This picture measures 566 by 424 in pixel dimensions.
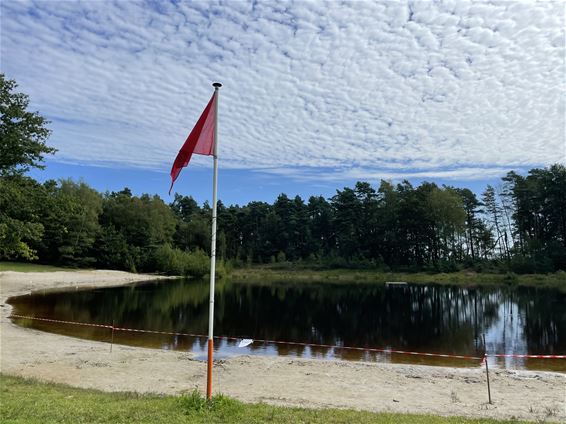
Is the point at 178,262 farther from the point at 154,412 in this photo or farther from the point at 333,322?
the point at 154,412

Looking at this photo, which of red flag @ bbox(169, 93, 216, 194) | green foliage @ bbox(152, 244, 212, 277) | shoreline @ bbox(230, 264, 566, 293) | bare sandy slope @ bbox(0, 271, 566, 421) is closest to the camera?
red flag @ bbox(169, 93, 216, 194)

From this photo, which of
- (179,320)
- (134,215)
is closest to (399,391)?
(179,320)

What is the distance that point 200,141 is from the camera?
319 inches

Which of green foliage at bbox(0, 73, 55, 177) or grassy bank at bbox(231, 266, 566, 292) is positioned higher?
green foliage at bbox(0, 73, 55, 177)

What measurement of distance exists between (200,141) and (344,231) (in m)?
90.7

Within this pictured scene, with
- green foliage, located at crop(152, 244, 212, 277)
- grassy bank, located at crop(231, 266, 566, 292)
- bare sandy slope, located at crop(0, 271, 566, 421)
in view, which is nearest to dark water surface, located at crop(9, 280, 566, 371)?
bare sandy slope, located at crop(0, 271, 566, 421)

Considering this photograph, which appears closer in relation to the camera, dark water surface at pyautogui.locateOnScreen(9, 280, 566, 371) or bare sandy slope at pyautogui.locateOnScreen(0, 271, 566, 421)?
bare sandy slope at pyautogui.locateOnScreen(0, 271, 566, 421)

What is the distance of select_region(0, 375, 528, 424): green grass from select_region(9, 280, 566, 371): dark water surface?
31.8 ft

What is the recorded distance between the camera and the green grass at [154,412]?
271 inches

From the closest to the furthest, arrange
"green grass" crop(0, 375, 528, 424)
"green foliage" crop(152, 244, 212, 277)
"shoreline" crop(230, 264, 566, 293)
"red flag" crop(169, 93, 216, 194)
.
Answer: "green grass" crop(0, 375, 528, 424), "red flag" crop(169, 93, 216, 194), "shoreline" crop(230, 264, 566, 293), "green foliage" crop(152, 244, 212, 277)

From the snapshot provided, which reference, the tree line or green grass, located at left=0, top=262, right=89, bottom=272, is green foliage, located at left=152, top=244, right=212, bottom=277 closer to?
the tree line

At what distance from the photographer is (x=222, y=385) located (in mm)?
12375

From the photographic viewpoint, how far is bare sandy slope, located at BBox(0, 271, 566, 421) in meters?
10.7

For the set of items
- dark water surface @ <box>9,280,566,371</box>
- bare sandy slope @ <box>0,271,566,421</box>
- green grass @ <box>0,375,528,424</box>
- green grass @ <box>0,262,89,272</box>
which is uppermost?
green grass @ <box>0,262,89,272</box>
